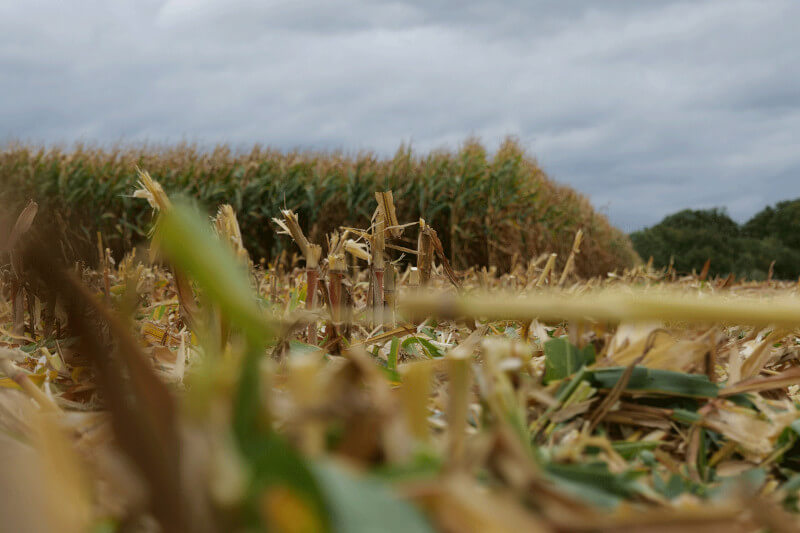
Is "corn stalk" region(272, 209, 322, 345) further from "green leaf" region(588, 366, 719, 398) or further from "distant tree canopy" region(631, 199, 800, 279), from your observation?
"distant tree canopy" region(631, 199, 800, 279)

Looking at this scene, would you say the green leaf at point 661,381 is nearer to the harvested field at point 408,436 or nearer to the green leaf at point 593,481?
the harvested field at point 408,436

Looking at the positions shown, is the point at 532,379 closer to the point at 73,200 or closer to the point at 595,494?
the point at 595,494

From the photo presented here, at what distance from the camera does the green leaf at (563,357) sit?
0.69 metres

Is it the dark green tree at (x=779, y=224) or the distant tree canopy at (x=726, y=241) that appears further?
the dark green tree at (x=779, y=224)

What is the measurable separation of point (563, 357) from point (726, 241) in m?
16.6

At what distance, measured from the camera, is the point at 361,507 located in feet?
0.91

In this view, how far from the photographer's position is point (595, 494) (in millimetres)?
425

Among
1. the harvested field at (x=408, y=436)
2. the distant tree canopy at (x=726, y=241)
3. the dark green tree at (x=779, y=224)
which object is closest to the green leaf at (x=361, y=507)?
the harvested field at (x=408, y=436)

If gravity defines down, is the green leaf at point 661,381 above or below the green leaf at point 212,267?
below

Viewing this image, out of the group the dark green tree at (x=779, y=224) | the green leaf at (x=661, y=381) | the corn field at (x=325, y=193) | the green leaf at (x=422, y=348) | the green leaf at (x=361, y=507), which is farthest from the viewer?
the dark green tree at (x=779, y=224)

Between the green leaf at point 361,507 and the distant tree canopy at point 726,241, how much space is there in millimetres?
14013

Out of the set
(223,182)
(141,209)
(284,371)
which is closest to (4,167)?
(141,209)

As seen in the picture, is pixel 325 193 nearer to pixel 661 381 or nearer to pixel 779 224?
pixel 661 381

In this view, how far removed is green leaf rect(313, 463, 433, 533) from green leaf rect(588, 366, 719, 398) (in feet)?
1.33
